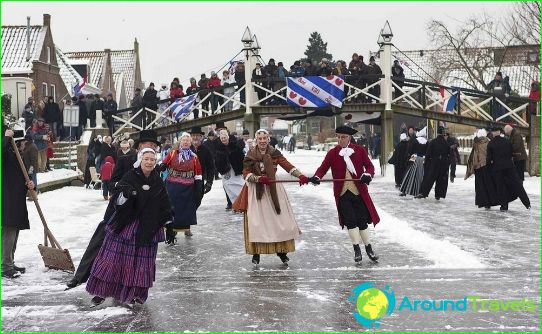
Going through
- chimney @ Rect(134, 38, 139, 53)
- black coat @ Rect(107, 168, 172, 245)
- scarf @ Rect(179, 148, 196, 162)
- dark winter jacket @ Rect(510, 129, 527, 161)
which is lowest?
black coat @ Rect(107, 168, 172, 245)

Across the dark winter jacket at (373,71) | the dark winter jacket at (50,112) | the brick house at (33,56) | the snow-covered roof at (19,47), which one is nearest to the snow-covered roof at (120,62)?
the brick house at (33,56)

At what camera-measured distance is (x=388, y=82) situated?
25812 millimetres

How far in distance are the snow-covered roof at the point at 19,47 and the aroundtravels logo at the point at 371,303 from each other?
3466 cm

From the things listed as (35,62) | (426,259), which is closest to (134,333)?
(426,259)

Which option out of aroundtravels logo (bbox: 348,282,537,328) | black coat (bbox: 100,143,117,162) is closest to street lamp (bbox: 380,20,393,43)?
black coat (bbox: 100,143,117,162)

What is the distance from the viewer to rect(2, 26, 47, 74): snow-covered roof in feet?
129

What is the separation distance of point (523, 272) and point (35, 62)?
114 feet

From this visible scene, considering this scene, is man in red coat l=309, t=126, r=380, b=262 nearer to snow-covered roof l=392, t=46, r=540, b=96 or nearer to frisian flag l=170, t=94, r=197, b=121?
frisian flag l=170, t=94, r=197, b=121

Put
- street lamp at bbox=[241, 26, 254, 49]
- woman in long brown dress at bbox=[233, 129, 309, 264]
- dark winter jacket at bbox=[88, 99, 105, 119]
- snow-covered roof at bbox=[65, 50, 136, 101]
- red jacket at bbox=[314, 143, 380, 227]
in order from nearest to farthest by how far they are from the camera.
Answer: woman in long brown dress at bbox=[233, 129, 309, 264] → red jacket at bbox=[314, 143, 380, 227] → street lamp at bbox=[241, 26, 254, 49] → dark winter jacket at bbox=[88, 99, 105, 119] → snow-covered roof at bbox=[65, 50, 136, 101]

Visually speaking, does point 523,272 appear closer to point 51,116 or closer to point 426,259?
point 426,259

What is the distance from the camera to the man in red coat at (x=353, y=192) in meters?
9.35

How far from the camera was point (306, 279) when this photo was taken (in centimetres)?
830

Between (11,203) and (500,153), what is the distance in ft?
33.6

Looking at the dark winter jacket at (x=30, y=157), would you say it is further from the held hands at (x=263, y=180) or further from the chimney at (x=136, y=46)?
the chimney at (x=136, y=46)
